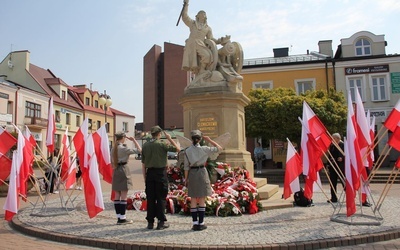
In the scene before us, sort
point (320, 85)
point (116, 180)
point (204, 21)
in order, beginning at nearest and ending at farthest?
point (116, 180)
point (204, 21)
point (320, 85)

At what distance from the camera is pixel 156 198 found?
7273mm

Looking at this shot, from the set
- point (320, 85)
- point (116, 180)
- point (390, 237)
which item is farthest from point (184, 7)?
point (320, 85)

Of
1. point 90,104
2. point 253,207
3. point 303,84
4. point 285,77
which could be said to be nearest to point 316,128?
point 253,207

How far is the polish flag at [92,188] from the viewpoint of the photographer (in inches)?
310

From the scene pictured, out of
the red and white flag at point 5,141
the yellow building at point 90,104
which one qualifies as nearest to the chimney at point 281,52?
the yellow building at point 90,104

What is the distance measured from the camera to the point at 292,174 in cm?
930

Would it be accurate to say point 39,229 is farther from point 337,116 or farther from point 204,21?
point 337,116

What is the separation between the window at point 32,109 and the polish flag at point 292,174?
37.0m

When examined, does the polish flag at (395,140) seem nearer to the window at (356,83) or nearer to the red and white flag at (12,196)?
the red and white flag at (12,196)

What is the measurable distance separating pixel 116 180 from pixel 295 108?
1810 cm

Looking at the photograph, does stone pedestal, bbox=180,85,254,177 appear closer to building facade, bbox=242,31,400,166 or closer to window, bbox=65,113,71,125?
building facade, bbox=242,31,400,166

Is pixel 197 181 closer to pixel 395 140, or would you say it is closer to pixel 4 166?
pixel 395 140

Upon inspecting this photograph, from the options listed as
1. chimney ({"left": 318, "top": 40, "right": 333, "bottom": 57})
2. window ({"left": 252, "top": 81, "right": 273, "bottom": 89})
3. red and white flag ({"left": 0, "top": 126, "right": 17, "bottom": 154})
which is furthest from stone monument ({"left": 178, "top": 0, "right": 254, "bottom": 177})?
chimney ({"left": 318, "top": 40, "right": 333, "bottom": 57})

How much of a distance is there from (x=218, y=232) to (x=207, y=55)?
672 centimetres
